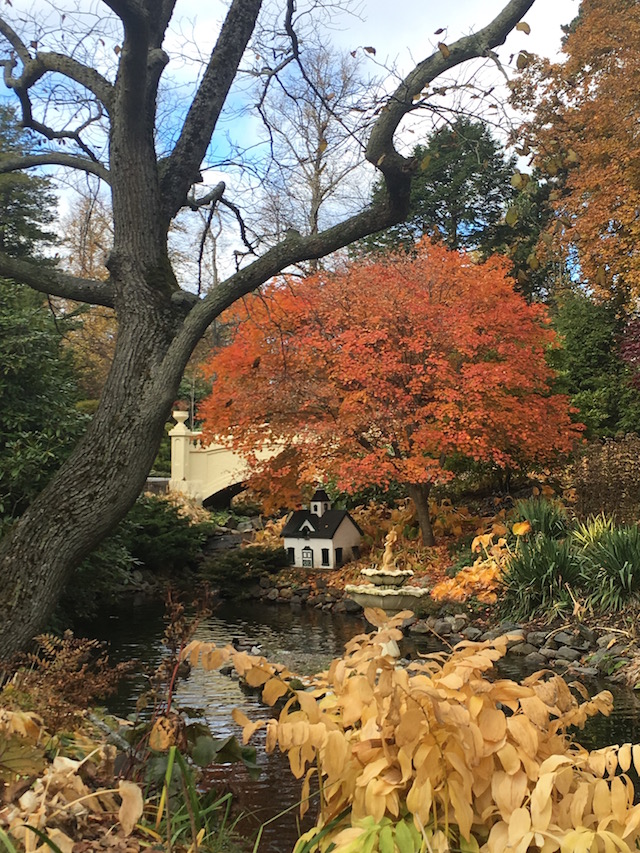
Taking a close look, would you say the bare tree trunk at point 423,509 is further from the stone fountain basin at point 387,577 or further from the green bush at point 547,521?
Result: the stone fountain basin at point 387,577

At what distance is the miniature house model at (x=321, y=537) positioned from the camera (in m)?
14.4

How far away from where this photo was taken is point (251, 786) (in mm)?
4484

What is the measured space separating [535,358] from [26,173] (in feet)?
41.7

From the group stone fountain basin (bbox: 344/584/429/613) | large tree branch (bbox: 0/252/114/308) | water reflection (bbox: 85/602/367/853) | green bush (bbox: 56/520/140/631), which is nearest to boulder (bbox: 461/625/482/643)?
stone fountain basin (bbox: 344/584/429/613)

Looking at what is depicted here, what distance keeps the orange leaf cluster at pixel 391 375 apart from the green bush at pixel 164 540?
2.01 metres

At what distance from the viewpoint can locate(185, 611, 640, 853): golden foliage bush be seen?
6.30 ft

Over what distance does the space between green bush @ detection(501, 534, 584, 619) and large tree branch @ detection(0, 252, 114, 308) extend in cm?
702

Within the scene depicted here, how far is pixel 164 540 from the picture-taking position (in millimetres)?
14086

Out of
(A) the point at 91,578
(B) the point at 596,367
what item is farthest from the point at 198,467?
(A) the point at 91,578

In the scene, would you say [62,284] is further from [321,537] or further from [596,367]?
[596,367]

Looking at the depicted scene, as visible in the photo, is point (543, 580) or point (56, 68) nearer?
point (56, 68)

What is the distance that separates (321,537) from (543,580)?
18.5 feet

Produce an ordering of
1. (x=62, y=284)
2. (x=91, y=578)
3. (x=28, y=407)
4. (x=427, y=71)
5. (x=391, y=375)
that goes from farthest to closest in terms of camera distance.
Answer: (x=391, y=375)
(x=91, y=578)
(x=28, y=407)
(x=62, y=284)
(x=427, y=71)

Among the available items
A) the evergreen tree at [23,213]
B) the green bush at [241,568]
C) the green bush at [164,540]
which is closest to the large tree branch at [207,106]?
the green bush at [164,540]
